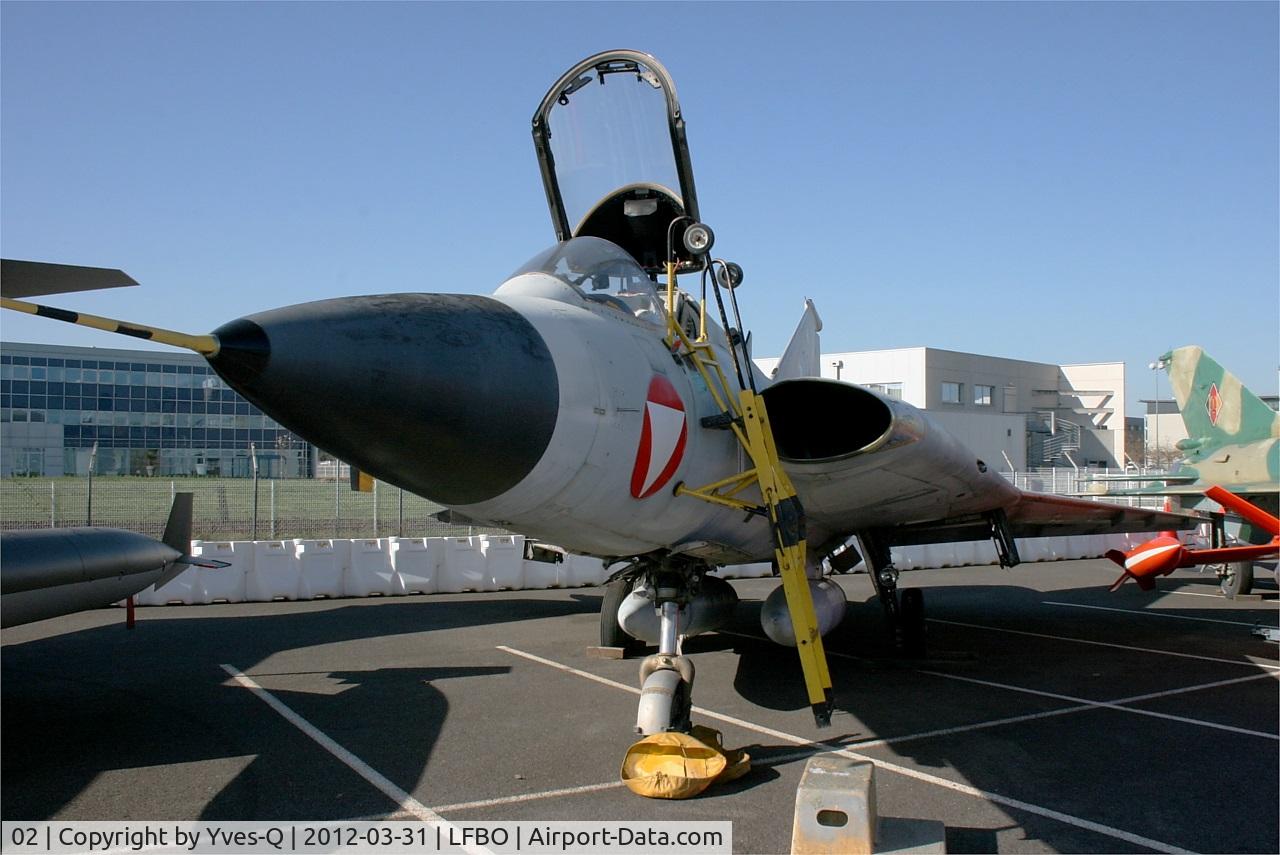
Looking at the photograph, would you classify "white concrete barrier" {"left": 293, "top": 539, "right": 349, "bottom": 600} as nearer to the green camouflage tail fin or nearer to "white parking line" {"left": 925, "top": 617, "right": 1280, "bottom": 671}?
"white parking line" {"left": 925, "top": 617, "right": 1280, "bottom": 671}

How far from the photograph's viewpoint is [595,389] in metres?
4.17

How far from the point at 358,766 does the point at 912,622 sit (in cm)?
547

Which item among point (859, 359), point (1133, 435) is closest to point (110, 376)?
point (859, 359)

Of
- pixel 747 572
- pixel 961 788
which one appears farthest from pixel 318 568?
pixel 961 788

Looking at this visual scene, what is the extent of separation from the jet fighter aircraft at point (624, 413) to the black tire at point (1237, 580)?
7.53m

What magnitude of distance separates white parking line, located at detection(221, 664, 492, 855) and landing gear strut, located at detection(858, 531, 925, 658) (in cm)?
495

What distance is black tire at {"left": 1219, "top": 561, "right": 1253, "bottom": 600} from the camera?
545 inches

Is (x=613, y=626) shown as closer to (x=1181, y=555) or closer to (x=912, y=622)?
(x=912, y=622)

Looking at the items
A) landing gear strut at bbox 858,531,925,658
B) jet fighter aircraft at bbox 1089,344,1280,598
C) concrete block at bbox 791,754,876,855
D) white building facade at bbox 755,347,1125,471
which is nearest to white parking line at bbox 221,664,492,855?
concrete block at bbox 791,754,876,855

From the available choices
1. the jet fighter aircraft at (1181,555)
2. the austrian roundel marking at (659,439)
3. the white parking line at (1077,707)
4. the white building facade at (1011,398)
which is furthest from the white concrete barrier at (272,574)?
the white building facade at (1011,398)

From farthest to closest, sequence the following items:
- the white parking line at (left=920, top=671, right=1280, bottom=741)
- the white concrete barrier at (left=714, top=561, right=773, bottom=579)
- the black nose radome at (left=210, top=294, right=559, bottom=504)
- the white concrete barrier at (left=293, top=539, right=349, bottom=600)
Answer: the white concrete barrier at (left=714, top=561, right=773, bottom=579) → the white concrete barrier at (left=293, top=539, right=349, bottom=600) → the white parking line at (left=920, top=671, right=1280, bottom=741) → the black nose radome at (left=210, top=294, right=559, bottom=504)

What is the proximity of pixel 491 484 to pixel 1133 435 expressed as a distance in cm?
8109

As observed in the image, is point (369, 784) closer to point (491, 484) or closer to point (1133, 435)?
point (491, 484)

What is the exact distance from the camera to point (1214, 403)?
54.3 ft
